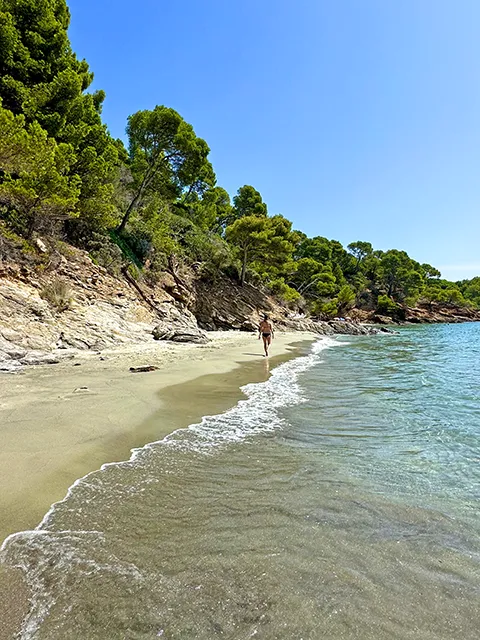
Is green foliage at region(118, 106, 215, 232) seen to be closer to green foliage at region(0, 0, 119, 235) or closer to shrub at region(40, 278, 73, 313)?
green foliage at region(0, 0, 119, 235)

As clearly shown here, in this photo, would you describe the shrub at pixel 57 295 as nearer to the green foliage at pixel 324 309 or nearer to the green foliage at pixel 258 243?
the green foliage at pixel 258 243

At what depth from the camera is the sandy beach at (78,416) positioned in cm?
309

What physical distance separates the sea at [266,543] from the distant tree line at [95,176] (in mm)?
13293

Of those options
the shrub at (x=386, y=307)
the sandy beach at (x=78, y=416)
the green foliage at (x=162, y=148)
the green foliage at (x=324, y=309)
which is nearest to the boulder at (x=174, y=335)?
the sandy beach at (x=78, y=416)

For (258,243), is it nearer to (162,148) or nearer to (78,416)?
(162,148)

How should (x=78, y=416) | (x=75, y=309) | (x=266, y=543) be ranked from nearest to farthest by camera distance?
(x=266, y=543) < (x=78, y=416) < (x=75, y=309)

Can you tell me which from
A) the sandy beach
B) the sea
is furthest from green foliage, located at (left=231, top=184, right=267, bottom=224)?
the sea

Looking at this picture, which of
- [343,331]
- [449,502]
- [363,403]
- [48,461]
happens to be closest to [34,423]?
[48,461]

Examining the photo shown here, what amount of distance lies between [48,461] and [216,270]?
2951 centimetres

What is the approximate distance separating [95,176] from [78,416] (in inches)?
658

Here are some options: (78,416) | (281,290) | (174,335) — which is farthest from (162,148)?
(78,416)

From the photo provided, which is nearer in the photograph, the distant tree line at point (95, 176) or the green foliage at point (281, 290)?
the distant tree line at point (95, 176)

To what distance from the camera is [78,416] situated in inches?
206

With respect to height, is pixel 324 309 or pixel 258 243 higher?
pixel 258 243
